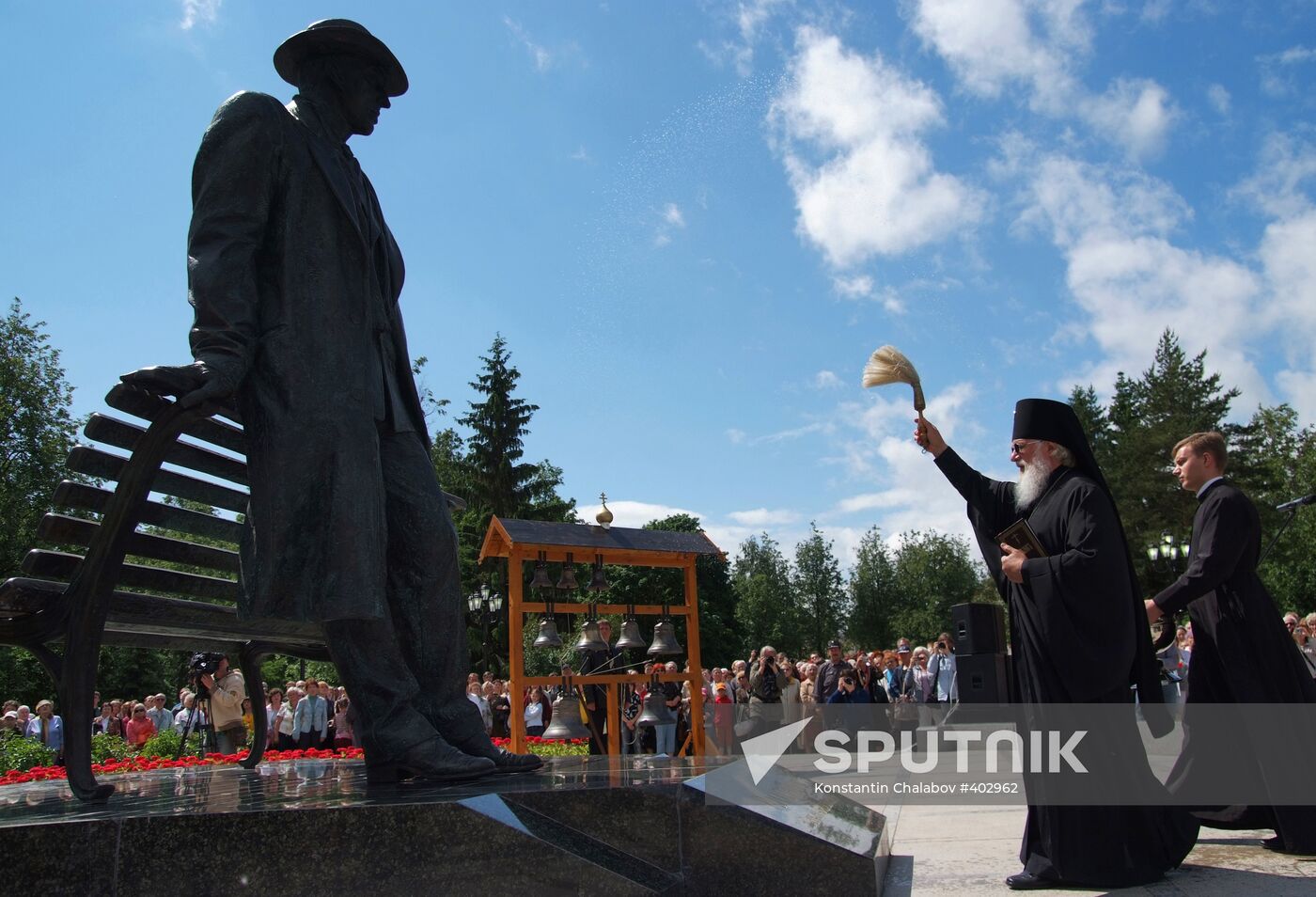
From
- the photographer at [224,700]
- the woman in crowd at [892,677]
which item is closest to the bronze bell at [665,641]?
the photographer at [224,700]

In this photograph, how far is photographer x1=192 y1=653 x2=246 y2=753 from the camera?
10.6 meters

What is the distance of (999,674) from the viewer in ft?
23.9

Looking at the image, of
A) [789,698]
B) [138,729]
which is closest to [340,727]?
[138,729]

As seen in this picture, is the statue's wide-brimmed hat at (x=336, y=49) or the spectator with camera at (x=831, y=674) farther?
the spectator with camera at (x=831, y=674)

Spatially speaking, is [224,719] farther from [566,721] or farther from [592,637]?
[592,637]

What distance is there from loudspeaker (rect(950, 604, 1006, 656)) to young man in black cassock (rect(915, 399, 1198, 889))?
3.35 metres

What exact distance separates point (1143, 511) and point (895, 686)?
109 feet

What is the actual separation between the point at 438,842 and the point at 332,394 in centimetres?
151

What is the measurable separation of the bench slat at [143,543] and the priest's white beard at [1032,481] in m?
3.49

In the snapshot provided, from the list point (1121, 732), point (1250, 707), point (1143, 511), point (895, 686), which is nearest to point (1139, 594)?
point (1121, 732)

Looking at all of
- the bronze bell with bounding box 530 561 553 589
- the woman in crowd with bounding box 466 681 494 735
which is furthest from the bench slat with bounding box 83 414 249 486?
the woman in crowd with bounding box 466 681 494 735

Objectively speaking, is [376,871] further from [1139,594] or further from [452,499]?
[1139,594]

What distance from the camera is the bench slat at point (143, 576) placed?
10.5 feet

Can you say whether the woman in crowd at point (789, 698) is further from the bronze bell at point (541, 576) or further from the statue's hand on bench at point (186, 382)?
the statue's hand on bench at point (186, 382)
